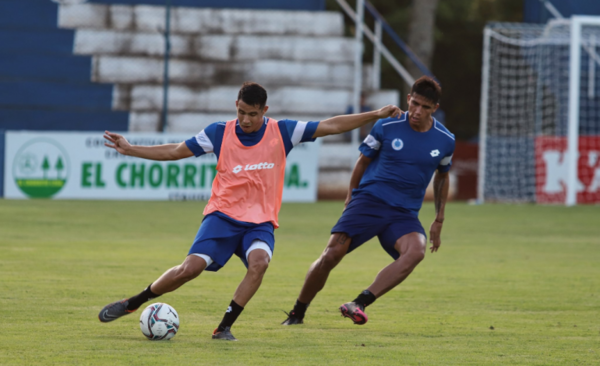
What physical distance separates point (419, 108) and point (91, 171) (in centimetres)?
1451

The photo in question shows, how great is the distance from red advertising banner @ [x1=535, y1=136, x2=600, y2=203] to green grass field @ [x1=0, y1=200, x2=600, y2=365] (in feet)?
26.9

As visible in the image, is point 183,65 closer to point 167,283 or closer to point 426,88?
point 426,88

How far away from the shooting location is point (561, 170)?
78.6ft

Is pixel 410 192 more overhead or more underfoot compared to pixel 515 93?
more underfoot

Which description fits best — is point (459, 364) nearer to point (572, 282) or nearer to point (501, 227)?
point (572, 282)

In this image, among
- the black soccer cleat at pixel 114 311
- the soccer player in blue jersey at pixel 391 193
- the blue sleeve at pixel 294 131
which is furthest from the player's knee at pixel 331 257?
the black soccer cleat at pixel 114 311

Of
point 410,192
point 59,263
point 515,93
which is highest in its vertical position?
point 515,93

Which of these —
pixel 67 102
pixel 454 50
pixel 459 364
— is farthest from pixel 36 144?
pixel 454 50

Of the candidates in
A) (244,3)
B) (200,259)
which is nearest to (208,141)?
(200,259)

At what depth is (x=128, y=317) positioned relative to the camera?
7355 millimetres

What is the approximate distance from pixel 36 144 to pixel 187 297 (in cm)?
1282

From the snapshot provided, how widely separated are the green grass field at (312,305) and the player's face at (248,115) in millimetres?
1443

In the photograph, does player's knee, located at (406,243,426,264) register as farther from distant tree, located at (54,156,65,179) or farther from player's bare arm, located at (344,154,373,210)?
distant tree, located at (54,156,65,179)

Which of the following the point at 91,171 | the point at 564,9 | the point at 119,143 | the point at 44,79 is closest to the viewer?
the point at 119,143
